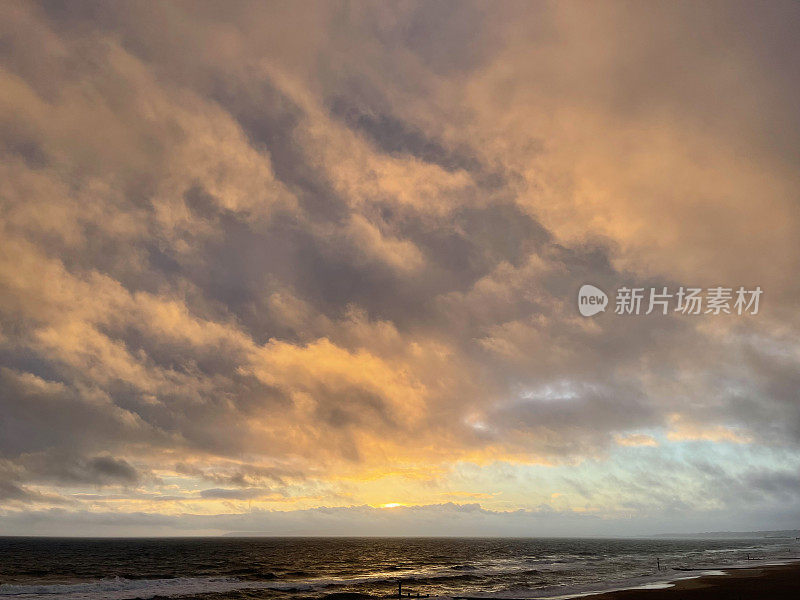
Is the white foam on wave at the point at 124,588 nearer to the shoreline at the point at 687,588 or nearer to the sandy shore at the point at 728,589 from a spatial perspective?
the shoreline at the point at 687,588

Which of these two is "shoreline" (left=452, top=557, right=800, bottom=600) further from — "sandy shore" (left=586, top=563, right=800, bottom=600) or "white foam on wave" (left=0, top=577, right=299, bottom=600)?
"white foam on wave" (left=0, top=577, right=299, bottom=600)

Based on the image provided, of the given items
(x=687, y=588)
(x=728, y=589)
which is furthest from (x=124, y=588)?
(x=728, y=589)

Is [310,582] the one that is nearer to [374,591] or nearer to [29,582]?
[374,591]

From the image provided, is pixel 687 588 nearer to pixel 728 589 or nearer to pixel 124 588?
pixel 728 589

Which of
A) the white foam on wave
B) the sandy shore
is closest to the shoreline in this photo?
the sandy shore

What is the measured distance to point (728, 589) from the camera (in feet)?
176

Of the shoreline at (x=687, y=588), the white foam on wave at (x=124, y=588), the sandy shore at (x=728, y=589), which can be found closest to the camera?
the sandy shore at (x=728, y=589)

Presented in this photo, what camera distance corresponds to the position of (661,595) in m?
50.5

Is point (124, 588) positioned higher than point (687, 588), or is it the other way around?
point (687, 588)

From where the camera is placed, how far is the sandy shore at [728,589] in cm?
4834

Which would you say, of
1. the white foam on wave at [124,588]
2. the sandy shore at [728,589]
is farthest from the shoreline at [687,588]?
the white foam on wave at [124,588]

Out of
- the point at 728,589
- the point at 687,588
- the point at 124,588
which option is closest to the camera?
the point at 728,589

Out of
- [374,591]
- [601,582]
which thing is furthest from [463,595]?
[601,582]

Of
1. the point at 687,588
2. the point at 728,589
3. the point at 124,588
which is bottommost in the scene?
the point at 124,588
